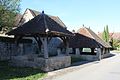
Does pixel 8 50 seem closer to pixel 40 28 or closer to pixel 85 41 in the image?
pixel 40 28

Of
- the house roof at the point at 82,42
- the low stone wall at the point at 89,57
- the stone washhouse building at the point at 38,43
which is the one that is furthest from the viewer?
the house roof at the point at 82,42

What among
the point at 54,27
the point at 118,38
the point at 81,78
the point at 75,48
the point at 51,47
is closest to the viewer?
the point at 81,78

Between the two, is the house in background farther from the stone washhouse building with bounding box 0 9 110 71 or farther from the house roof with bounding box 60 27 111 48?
the stone washhouse building with bounding box 0 9 110 71

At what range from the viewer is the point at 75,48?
37031 mm

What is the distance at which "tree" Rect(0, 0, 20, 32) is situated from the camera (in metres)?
24.1

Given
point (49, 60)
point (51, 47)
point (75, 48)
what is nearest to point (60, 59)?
point (49, 60)

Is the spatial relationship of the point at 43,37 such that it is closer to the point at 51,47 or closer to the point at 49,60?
the point at 49,60

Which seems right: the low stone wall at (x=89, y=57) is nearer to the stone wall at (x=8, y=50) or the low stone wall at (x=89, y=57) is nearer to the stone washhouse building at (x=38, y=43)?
the stone washhouse building at (x=38, y=43)

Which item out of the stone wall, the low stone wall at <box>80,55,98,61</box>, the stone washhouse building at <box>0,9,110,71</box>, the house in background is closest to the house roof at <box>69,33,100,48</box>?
the house in background

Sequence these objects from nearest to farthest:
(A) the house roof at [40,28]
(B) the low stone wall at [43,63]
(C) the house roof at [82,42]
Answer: (B) the low stone wall at [43,63] < (A) the house roof at [40,28] < (C) the house roof at [82,42]

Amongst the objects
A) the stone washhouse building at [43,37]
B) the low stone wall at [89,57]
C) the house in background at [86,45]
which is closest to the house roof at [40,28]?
the stone washhouse building at [43,37]

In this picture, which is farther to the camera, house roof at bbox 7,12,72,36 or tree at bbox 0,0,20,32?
tree at bbox 0,0,20,32

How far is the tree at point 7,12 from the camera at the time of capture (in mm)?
24062

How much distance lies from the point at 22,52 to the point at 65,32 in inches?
308
